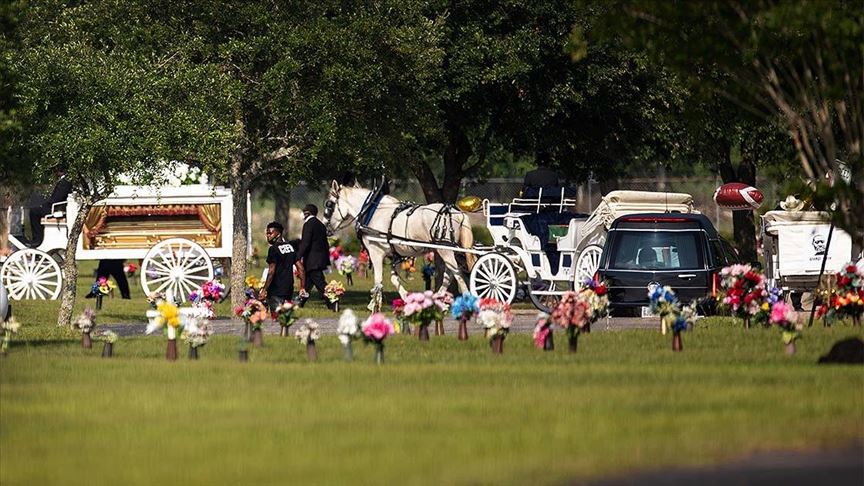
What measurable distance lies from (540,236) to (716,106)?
35.8ft

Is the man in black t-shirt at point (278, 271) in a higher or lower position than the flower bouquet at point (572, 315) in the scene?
higher

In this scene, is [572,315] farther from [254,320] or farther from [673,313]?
[254,320]

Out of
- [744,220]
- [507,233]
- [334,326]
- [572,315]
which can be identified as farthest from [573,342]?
[744,220]

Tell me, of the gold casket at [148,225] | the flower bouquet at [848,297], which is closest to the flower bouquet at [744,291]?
the flower bouquet at [848,297]

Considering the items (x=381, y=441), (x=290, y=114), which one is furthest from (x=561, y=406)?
(x=290, y=114)

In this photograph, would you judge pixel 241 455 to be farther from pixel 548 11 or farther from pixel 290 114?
pixel 548 11

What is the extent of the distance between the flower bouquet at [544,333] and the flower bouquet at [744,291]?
3489 mm

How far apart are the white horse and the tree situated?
Answer: 1497 centimetres

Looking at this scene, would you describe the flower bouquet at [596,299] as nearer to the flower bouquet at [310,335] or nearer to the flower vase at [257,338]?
the flower bouquet at [310,335]

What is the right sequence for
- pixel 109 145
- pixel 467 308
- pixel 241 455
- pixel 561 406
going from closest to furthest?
pixel 241 455, pixel 561 406, pixel 467 308, pixel 109 145

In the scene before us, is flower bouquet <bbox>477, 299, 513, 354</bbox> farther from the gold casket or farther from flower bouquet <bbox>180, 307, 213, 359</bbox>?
the gold casket

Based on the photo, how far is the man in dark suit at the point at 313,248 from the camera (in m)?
35.0

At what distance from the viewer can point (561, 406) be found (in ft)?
46.8

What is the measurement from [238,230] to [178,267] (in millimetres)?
1321
